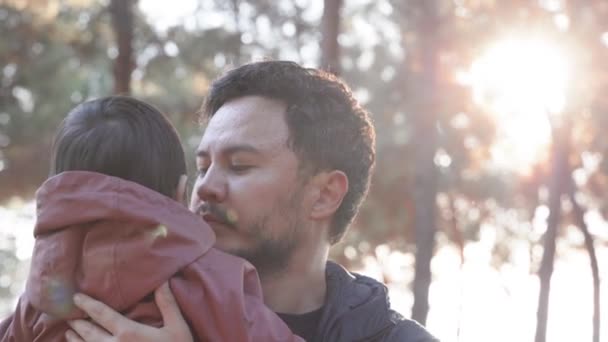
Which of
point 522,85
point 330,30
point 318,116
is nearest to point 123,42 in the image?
point 330,30

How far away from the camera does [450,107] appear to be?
12.8 metres

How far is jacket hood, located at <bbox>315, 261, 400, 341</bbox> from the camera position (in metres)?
2.78

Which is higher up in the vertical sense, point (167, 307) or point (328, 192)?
point (328, 192)

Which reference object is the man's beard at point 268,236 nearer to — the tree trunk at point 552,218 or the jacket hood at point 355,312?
the jacket hood at point 355,312

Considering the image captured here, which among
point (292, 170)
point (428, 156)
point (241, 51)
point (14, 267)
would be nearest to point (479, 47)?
point (428, 156)

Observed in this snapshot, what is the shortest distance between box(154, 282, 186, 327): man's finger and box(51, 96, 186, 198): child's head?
0.28 metres

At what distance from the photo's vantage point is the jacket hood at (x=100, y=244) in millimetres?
2398

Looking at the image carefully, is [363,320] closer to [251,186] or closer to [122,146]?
[251,186]

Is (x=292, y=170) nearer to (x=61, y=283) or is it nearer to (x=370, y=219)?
(x=61, y=283)

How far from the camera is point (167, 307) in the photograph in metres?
2.42

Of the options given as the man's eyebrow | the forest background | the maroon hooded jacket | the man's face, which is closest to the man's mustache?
the man's face

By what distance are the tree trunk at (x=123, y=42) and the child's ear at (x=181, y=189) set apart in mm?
7630

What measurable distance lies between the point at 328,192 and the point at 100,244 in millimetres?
958

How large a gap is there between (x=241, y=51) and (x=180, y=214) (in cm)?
1421
